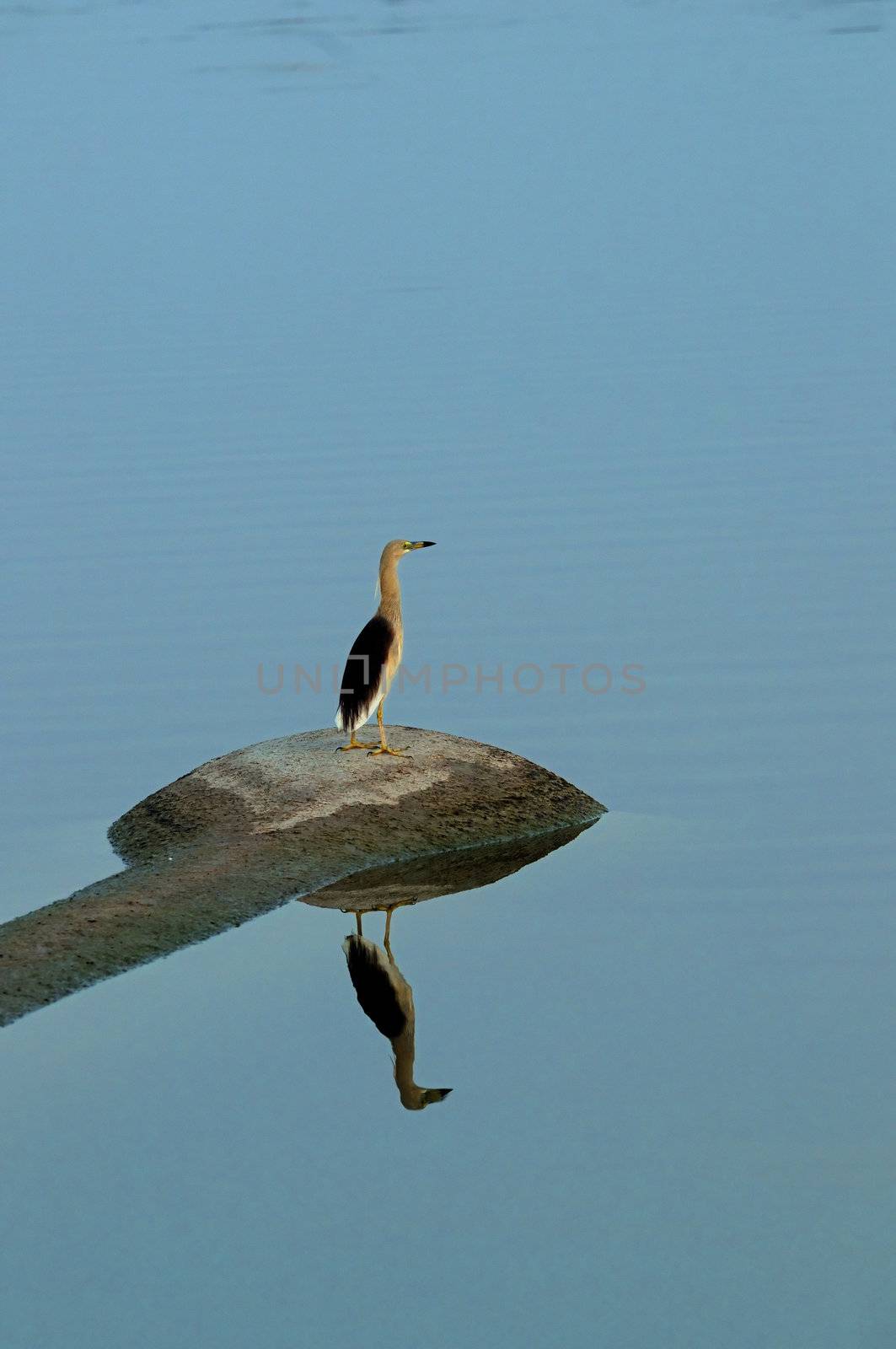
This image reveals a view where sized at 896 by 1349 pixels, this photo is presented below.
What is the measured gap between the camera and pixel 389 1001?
1052 centimetres

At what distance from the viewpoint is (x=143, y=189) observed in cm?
4297

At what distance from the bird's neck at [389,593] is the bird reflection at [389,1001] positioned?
1.99m

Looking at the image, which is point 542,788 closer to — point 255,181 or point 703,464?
point 703,464

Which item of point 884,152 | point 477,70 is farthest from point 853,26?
point 884,152

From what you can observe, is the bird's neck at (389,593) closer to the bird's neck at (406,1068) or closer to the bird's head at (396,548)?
the bird's head at (396,548)

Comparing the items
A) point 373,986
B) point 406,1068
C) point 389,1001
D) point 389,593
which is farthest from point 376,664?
point 406,1068

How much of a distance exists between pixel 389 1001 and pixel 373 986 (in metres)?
0.20

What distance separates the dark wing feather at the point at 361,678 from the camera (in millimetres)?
12383

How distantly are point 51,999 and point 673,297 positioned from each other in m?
21.7

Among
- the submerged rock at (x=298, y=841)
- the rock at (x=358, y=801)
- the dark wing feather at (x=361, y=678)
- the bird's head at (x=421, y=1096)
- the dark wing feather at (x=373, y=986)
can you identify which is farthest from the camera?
the dark wing feather at (x=361, y=678)

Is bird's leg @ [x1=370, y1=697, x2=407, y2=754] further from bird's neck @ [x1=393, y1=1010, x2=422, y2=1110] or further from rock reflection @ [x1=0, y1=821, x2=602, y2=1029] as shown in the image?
bird's neck @ [x1=393, y1=1010, x2=422, y2=1110]

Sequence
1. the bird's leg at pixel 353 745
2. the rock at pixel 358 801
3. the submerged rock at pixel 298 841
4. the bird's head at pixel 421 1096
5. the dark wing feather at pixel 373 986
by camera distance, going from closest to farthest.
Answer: the bird's head at pixel 421 1096, the dark wing feather at pixel 373 986, the submerged rock at pixel 298 841, the rock at pixel 358 801, the bird's leg at pixel 353 745

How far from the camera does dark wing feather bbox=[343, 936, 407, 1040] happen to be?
10.3m

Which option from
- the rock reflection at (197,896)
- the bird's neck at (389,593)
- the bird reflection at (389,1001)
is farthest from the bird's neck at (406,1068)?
the bird's neck at (389,593)
